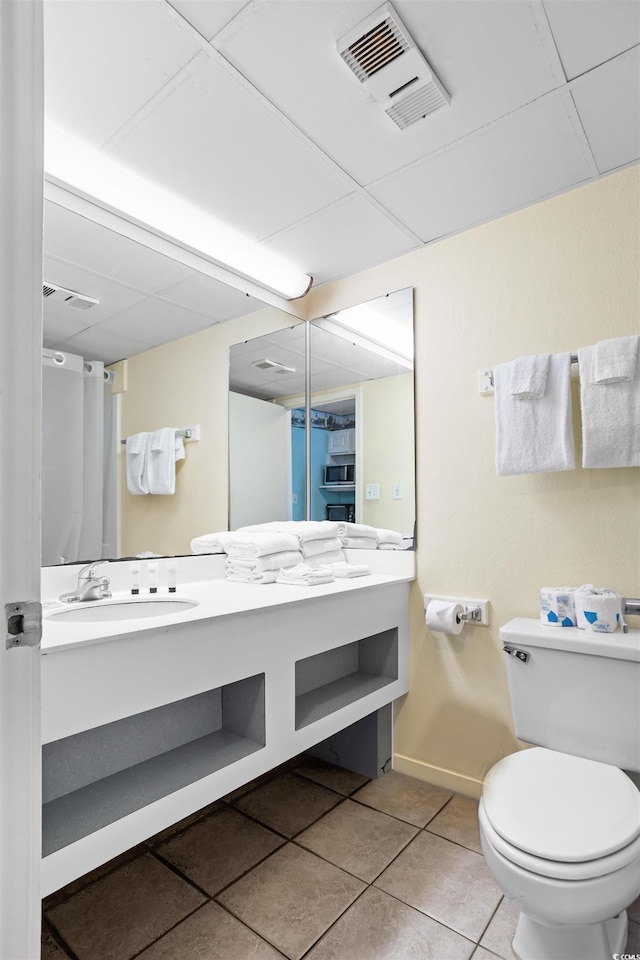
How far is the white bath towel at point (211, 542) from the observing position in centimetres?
213

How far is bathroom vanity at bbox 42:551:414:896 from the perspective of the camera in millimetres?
1183

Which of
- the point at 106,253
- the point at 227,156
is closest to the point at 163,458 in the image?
the point at 106,253

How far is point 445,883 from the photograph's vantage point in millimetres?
1583

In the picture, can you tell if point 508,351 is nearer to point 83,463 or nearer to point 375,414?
point 375,414

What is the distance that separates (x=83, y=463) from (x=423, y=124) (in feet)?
4.72

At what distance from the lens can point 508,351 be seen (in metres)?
1.99

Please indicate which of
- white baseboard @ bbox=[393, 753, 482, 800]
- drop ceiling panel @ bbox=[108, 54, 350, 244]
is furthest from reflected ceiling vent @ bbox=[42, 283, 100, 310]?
white baseboard @ bbox=[393, 753, 482, 800]

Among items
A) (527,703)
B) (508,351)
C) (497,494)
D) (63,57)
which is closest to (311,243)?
(508,351)

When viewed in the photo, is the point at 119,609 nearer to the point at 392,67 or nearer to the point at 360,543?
the point at 360,543

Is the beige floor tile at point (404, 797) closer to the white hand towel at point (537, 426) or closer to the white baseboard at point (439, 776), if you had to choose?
the white baseboard at point (439, 776)

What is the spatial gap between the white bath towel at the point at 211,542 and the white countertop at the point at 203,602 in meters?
0.12

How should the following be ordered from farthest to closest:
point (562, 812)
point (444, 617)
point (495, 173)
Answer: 1. point (444, 617)
2. point (495, 173)
3. point (562, 812)

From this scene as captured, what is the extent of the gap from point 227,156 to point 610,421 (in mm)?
1417

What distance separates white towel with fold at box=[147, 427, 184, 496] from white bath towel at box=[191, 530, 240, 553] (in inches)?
9.1
